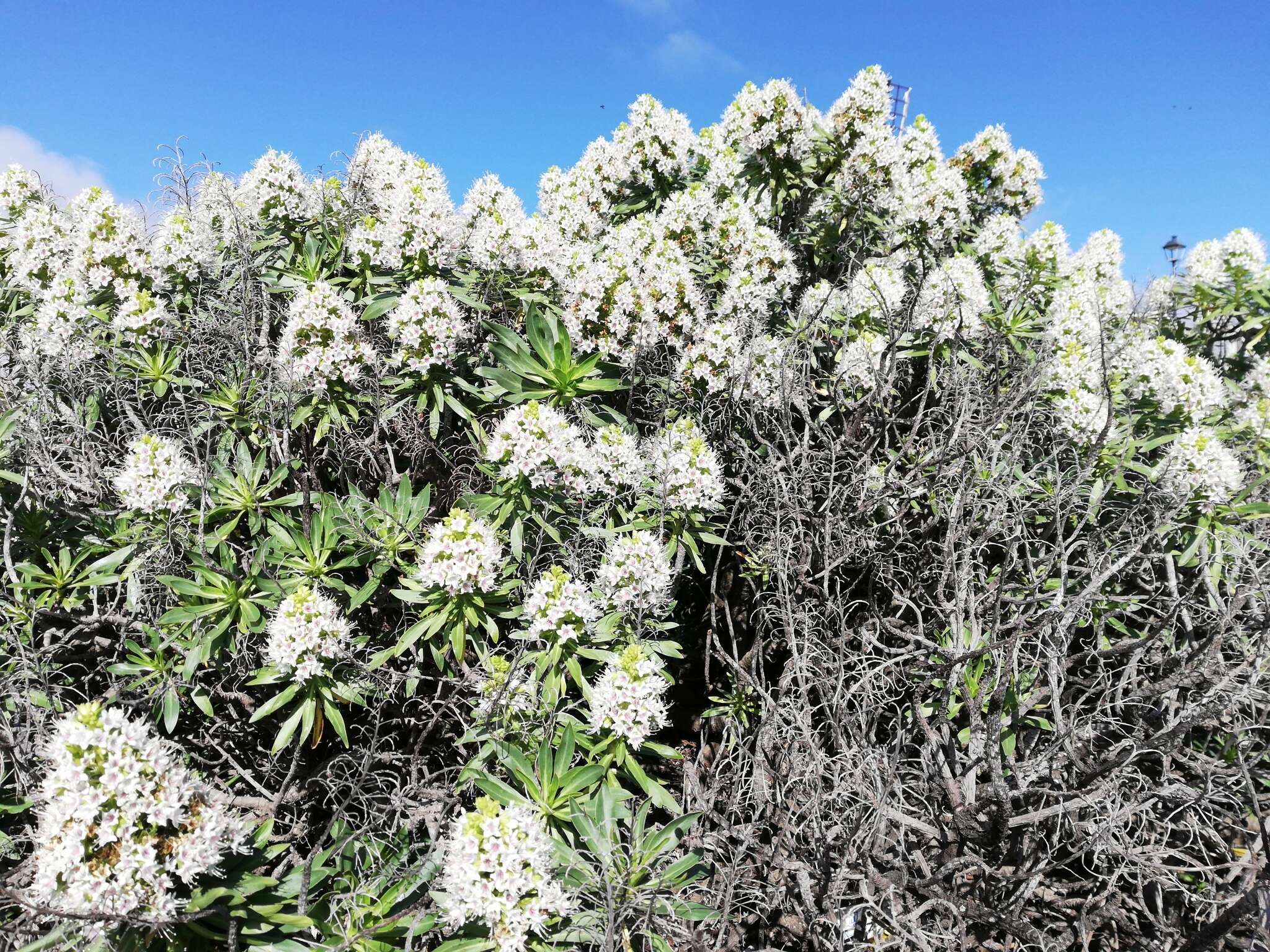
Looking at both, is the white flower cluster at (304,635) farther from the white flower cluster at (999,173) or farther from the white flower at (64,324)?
the white flower cluster at (999,173)

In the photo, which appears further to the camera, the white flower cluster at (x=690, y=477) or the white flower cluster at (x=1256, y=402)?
the white flower cluster at (x=1256, y=402)

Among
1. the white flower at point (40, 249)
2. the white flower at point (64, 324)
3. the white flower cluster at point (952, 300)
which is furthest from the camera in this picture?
the white flower cluster at point (952, 300)

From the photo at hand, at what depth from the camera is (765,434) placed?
3.90 m

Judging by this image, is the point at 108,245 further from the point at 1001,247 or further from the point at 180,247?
the point at 1001,247

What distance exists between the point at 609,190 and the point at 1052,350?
11.1 feet

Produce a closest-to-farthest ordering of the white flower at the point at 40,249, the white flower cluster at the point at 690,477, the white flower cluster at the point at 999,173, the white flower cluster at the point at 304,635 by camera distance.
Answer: the white flower cluster at the point at 304,635 → the white flower cluster at the point at 690,477 → the white flower at the point at 40,249 → the white flower cluster at the point at 999,173

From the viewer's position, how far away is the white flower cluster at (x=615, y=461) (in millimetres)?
3121

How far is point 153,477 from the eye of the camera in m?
2.73

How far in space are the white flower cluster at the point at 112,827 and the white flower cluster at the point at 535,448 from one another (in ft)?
5.01

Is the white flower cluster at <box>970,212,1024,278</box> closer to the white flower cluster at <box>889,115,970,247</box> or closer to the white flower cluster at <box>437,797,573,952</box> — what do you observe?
the white flower cluster at <box>889,115,970,247</box>

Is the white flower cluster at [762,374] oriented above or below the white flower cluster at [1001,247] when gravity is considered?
below

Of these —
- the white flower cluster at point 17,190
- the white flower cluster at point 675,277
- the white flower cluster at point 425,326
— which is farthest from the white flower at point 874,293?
the white flower cluster at point 17,190

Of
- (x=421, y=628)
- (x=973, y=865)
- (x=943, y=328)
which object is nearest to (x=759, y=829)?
(x=973, y=865)

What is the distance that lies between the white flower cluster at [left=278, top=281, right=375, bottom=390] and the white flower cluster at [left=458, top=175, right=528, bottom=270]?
910 mm
